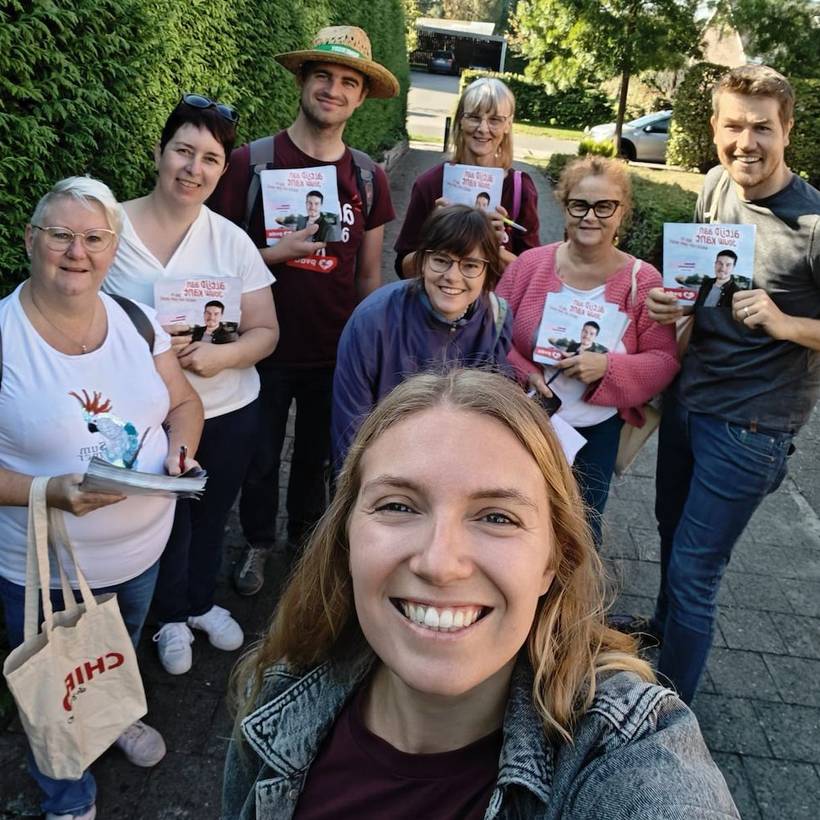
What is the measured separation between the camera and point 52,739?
209 cm

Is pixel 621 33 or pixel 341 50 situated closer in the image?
pixel 341 50

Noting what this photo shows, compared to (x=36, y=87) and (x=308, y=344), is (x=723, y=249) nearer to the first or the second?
(x=308, y=344)

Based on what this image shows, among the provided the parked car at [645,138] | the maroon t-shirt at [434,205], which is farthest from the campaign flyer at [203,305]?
the parked car at [645,138]

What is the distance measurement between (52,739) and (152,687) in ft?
3.24

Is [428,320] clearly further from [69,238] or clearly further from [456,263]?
[69,238]

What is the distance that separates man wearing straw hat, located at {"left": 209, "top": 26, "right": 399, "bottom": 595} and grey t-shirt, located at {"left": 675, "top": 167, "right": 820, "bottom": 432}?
1628mm

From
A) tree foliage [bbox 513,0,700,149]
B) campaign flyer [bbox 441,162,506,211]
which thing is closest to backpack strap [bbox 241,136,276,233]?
campaign flyer [bbox 441,162,506,211]

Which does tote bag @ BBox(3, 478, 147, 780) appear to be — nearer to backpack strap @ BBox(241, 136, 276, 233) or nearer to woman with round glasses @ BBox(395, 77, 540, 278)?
backpack strap @ BBox(241, 136, 276, 233)

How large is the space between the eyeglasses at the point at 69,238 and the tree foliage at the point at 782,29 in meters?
18.8

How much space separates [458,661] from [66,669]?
140 cm

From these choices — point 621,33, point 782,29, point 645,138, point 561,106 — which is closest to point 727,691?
point 621,33

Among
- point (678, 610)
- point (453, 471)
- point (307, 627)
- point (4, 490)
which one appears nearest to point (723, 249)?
point (678, 610)

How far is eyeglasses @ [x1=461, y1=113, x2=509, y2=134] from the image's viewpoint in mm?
3523

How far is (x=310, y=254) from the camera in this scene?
331cm
